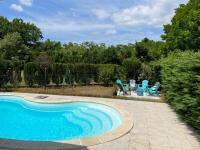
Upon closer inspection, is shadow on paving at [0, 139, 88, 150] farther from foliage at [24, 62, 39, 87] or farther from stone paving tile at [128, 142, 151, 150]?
foliage at [24, 62, 39, 87]

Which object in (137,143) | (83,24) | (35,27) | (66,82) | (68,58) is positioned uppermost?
(35,27)

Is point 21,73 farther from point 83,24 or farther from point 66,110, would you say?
point 83,24

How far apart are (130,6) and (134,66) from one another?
16.1ft

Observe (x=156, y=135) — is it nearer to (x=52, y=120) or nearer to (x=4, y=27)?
(x=52, y=120)

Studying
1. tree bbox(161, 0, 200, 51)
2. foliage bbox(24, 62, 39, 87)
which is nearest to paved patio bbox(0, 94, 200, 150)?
foliage bbox(24, 62, 39, 87)

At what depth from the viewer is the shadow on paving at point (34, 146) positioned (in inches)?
236

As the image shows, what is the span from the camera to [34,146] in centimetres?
609

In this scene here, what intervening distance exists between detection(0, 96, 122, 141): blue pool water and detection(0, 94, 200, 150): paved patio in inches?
41.3

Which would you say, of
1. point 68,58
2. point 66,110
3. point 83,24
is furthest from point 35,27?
point 66,110

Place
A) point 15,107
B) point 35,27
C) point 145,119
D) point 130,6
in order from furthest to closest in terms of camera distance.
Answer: point 35,27 < point 130,6 < point 15,107 < point 145,119

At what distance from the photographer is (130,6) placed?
58.1ft

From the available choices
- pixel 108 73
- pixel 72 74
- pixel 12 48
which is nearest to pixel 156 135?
pixel 108 73

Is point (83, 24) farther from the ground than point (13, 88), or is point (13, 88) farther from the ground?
point (83, 24)

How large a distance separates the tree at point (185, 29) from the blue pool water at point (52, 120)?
11.7 m
